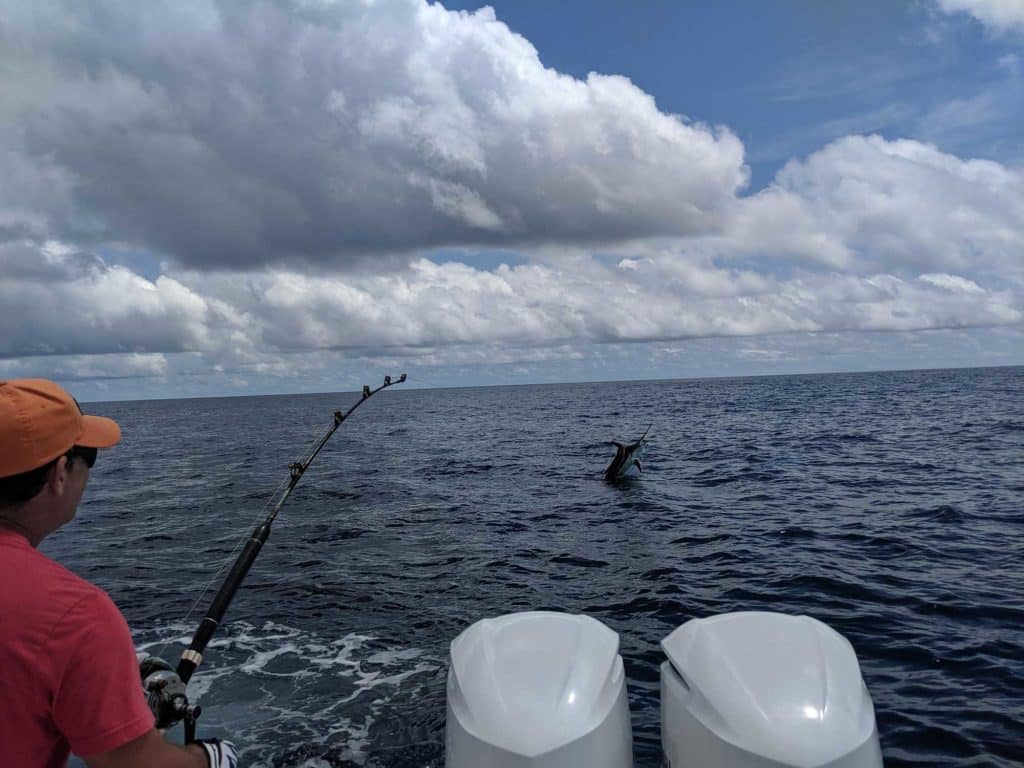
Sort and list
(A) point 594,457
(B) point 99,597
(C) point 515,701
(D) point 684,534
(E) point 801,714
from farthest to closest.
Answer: (A) point 594,457 < (D) point 684,534 < (C) point 515,701 < (E) point 801,714 < (B) point 99,597

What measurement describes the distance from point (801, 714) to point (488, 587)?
9.44m

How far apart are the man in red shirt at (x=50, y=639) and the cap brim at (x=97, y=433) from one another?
0.10 m

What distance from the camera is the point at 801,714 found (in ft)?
11.9

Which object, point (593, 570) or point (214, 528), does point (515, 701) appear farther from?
point (214, 528)

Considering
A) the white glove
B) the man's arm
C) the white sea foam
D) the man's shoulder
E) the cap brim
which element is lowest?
the white sea foam

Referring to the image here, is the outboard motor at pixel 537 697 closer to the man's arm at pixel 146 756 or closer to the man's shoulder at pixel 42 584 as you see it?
the man's arm at pixel 146 756

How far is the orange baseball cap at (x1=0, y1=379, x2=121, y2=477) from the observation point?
198 centimetres

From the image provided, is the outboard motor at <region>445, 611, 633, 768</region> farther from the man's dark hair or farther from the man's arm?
the man's dark hair

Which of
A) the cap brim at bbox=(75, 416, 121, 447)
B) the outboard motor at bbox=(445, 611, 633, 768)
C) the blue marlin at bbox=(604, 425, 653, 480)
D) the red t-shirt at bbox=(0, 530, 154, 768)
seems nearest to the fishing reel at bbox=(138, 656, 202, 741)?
the red t-shirt at bbox=(0, 530, 154, 768)

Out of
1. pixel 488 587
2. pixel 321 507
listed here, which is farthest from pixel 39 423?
pixel 321 507

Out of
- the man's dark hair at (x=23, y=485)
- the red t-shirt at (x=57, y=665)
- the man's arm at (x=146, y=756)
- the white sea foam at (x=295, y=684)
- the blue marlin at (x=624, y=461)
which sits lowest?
the white sea foam at (x=295, y=684)

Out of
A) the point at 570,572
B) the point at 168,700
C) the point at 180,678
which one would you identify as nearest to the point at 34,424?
the point at 168,700

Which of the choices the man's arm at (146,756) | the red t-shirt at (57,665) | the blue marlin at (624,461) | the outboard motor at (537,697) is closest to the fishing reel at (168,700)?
the man's arm at (146,756)

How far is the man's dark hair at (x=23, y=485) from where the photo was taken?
79.9 inches
